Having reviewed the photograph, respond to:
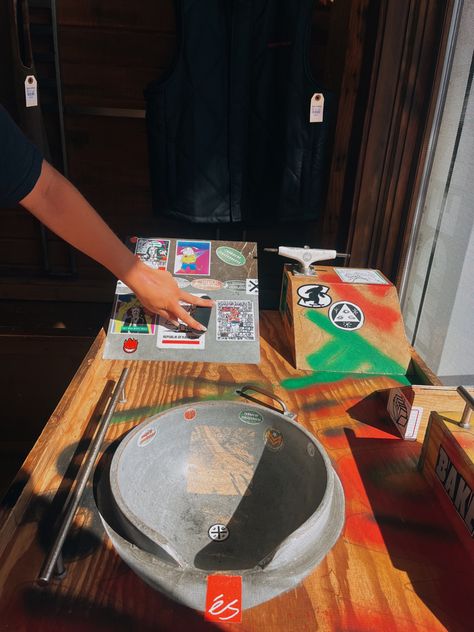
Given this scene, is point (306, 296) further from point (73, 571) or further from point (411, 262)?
point (73, 571)

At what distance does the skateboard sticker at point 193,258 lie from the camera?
126 centimetres

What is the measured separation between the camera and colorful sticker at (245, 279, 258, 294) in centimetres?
124

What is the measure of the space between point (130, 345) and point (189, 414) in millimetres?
363

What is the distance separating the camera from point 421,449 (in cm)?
84

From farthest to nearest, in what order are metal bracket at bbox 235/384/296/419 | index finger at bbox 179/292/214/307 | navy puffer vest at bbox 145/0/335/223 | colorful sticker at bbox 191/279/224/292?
navy puffer vest at bbox 145/0/335/223
colorful sticker at bbox 191/279/224/292
index finger at bbox 179/292/214/307
metal bracket at bbox 235/384/296/419

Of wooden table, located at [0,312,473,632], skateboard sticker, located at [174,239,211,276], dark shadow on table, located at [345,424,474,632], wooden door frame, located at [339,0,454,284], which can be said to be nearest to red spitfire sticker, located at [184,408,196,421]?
wooden table, located at [0,312,473,632]

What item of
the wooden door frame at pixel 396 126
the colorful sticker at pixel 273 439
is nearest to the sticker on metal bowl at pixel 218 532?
the colorful sticker at pixel 273 439

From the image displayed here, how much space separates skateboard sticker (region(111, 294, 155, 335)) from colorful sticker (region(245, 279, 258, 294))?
25 centimetres

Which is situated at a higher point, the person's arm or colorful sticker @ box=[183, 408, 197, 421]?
the person's arm

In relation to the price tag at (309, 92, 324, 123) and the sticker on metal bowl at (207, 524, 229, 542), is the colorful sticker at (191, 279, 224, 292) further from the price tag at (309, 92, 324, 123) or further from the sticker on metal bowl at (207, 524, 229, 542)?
the price tag at (309, 92, 324, 123)

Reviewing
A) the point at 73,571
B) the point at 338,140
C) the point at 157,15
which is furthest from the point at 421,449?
the point at 157,15

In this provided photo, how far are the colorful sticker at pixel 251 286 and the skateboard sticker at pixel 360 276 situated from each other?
0.69 feet

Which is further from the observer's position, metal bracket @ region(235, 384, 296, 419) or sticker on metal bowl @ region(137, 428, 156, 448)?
metal bracket @ region(235, 384, 296, 419)

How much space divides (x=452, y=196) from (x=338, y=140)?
2.77 feet
